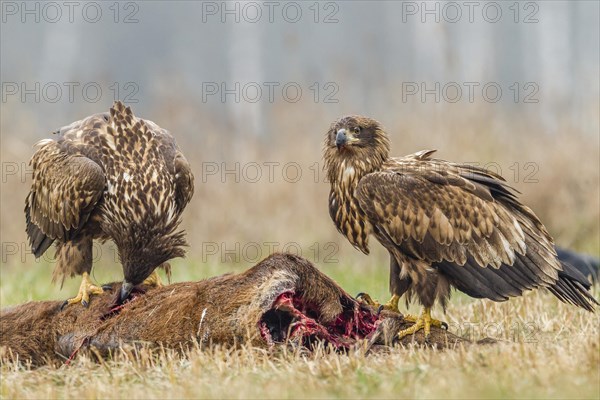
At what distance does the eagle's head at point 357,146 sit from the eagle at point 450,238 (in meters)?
0.07

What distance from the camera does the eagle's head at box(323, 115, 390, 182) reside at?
7379 mm

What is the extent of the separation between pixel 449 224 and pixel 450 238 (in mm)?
95

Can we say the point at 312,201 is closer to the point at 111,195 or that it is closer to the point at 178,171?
the point at 178,171

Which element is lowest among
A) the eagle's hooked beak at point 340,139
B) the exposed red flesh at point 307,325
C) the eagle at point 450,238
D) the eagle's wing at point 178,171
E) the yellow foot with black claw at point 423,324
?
the yellow foot with black claw at point 423,324

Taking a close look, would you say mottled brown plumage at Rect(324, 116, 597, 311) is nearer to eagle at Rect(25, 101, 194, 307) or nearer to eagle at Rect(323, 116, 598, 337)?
eagle at Rect(323, 116, 598, 337)

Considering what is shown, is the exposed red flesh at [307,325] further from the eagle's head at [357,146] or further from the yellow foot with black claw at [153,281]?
the yellow foot with black claw at [153,281]

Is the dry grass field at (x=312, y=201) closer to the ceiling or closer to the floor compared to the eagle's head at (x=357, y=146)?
closer to the floor

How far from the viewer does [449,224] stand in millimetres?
7074

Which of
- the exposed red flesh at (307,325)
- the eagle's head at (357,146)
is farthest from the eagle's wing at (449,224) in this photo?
the exposed red flesh at (307,325)

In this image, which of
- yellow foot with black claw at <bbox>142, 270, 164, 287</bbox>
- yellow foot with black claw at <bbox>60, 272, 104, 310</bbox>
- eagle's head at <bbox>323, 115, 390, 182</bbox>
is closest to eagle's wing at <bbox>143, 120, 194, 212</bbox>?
yellow foot with black claw at <bbox>142, 270, 164, 287</bbox>

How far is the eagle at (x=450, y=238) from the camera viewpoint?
7.00 meters

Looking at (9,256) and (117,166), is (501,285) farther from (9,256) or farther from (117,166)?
(9,256)

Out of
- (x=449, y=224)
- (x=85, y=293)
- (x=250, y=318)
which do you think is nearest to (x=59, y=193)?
(x=85, y=293)

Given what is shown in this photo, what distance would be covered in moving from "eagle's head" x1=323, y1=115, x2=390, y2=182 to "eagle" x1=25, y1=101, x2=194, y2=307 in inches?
46.5
